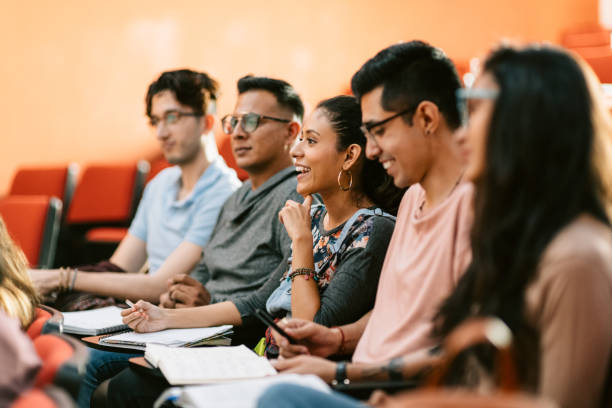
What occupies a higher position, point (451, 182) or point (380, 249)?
point (451, 182)

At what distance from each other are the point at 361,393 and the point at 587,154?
0.65 meters

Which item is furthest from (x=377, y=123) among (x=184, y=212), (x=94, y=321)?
(x=184, y=212)

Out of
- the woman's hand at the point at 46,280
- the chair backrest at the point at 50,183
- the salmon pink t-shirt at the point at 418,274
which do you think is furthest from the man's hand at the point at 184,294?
the chair backrest at the point at 50,183

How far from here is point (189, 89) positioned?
111 inches

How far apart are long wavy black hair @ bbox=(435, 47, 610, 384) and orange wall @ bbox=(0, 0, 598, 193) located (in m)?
3.49

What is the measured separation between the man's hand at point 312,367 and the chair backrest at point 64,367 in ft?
1.40

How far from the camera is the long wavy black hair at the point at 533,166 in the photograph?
1.02 m

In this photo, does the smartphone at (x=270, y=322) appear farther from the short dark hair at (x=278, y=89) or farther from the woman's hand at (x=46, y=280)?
the woman's hand at (x=46, y=280)

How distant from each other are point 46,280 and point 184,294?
1.90 feet

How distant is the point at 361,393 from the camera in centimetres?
137

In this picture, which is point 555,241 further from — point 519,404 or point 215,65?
point 215,65

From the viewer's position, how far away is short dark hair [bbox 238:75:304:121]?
8.06 feet

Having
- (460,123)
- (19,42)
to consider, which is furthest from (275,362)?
(19,42)

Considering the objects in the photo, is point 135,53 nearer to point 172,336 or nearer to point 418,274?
point 172,336
